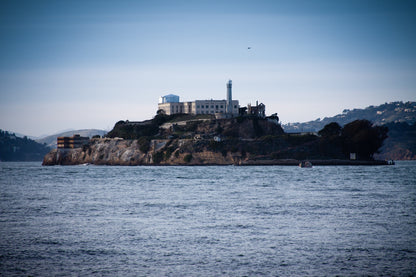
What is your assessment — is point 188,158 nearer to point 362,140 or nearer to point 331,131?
point 331,131

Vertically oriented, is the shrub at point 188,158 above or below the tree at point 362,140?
below

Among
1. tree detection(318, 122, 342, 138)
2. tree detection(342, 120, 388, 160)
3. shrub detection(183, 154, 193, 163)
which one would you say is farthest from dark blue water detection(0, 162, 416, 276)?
tree detection(318, 122, 342, 138)

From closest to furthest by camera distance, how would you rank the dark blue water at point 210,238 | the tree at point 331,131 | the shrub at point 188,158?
1. the dark blue water at point 210,238
2. the shrub at point 188,158
3. the tree at point 331,131

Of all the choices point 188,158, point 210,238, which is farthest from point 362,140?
point 210,238

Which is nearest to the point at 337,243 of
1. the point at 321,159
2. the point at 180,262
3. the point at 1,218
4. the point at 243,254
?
the point at 243,254

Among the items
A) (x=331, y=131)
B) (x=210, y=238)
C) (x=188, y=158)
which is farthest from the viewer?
(x=331, y=131)

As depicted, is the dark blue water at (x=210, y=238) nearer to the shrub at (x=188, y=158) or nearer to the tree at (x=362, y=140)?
the tree at (x=362, y=140)

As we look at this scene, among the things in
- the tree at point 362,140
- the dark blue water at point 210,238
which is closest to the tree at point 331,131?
the tree at point 362,140

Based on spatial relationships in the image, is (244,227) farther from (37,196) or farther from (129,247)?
(37,196)

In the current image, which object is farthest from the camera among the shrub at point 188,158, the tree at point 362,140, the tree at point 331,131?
the tree at point 331,131

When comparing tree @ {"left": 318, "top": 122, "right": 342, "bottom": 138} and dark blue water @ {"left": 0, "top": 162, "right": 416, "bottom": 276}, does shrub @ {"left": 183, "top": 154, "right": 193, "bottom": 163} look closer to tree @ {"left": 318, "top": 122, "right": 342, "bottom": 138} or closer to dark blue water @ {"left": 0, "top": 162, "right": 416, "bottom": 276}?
tree @ {"left": 318, "top": 122, "right": 342, "bottom": 138}

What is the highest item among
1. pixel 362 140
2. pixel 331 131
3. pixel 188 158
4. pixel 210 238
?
pixel 331 131

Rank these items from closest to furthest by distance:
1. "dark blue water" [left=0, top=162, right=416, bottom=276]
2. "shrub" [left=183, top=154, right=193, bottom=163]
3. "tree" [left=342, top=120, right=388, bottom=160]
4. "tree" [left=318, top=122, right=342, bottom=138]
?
"dark blue water" [left=0, top=162, right=416, bottom=276], "tree" [left=342, top=120, right=388, bottom=160], "shrub" [left=183, top=154, right=193, bottom=163], "tree" [left=318, top=122, right=342, bottom=138]

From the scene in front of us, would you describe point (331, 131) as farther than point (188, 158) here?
Yes
